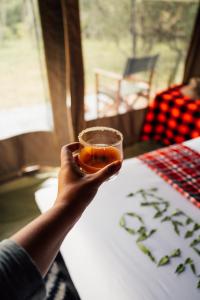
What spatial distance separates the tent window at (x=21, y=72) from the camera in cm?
201

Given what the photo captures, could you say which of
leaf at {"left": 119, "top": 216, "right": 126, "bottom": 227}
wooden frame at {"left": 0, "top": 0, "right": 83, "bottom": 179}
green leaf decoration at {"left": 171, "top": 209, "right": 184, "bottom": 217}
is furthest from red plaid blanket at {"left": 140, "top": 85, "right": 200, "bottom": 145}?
leaf at {"left": 119, "top": 216, "right": 126, "bottom": 227}

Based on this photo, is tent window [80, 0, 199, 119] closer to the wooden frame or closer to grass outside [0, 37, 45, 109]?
the wooden frame

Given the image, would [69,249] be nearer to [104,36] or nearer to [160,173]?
[160,173]

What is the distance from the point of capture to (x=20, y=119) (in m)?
2.50

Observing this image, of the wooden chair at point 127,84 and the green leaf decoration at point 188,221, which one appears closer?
the green leaf decoration at point 188,221

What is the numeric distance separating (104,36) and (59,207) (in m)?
2.20

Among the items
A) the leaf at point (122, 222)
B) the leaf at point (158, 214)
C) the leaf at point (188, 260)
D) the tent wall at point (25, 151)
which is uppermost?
the leaf at point (122, 222)

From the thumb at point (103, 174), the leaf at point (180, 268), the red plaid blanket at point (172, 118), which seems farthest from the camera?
the red plaid blanket at point (172, 118)

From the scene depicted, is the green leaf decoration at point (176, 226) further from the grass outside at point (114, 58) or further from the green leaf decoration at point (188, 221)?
the grass outside at point (114, 58)

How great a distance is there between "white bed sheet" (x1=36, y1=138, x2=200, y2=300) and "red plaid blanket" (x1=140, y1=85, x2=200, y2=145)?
1617 millimetres

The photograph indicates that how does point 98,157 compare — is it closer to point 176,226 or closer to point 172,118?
point 176,226

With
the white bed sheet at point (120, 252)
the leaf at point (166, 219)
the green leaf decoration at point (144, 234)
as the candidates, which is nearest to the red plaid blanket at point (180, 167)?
the white bed sheet at point (120, 252)

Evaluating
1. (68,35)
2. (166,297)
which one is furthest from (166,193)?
(68,35)

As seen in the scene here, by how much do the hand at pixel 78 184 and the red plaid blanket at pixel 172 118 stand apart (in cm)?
213
